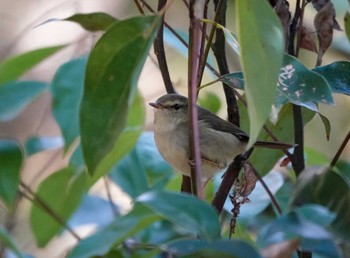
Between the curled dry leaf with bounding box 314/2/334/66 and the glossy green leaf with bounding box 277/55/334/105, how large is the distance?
0.23 m

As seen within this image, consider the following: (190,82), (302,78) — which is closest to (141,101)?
(302,78)

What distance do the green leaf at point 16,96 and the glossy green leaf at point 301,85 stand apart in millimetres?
800

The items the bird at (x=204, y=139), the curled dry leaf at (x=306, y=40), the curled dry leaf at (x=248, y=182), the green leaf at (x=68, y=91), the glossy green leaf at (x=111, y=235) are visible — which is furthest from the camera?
the bird at (x=204, y=139)

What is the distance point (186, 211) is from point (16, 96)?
43.0 inches

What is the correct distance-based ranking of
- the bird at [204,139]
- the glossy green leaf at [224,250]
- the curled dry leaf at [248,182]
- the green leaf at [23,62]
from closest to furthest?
the glossy green leaf at [224,250] → the curled dry leaf at [248,182] → the green leaf at [23,62] → the bird at [204,139]

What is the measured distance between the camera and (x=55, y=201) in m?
1.81

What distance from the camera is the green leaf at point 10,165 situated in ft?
5.00

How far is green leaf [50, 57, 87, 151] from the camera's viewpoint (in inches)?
66.4

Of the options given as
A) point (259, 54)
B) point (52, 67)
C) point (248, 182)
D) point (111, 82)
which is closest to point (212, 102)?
point (248, 182)

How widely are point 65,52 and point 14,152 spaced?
8.12 ft

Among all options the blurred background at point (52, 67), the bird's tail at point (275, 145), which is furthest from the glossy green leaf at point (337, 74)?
the blurred background at point (52, 67)

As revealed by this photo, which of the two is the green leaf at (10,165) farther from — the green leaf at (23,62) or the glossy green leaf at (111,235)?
the glossy green leaf at (111,235)

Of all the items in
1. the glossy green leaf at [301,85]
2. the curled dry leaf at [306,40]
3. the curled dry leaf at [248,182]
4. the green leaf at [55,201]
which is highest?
the glossy green leaf at [301,85]

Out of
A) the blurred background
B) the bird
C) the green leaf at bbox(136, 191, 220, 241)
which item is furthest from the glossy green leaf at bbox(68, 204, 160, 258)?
the blurred background
